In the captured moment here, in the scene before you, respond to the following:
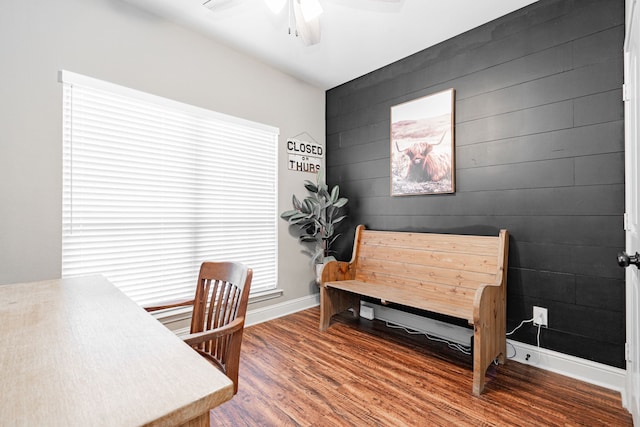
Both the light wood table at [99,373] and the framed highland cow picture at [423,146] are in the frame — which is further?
the framed highland cow picture at [423,146]

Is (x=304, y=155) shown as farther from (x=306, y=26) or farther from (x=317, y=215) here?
(x=306, y=26)

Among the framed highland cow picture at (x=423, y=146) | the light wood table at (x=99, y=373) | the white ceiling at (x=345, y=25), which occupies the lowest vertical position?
the light wood table at (x=99, y=373)

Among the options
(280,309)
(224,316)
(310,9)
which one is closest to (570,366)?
(224,316)

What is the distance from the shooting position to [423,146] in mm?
2855

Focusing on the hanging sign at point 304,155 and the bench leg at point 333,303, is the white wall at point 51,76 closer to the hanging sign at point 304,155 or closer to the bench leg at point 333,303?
the hanging sign at point 304,155

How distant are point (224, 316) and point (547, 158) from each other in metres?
2.40

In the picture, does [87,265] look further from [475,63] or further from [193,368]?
[475,63]

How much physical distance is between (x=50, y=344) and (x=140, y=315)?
262mm

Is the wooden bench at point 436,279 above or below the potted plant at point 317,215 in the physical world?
below

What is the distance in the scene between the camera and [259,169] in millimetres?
3168

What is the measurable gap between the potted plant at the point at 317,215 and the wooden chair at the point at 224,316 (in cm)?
181

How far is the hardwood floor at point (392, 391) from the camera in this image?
64.5 inches

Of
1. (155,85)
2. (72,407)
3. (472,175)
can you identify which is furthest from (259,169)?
(72,407)

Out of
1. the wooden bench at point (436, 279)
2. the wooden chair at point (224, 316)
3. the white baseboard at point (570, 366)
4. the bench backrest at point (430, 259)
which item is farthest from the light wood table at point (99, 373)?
the white baseboard at point (570, 366)
